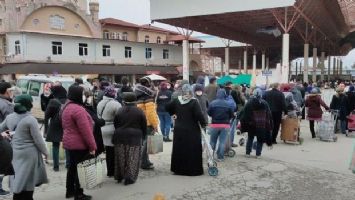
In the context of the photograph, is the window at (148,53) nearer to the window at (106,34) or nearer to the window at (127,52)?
the window at (127,52)

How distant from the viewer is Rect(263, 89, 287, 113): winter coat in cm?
1088

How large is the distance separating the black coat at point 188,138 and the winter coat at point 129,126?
924 mm

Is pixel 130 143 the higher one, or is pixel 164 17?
pixel 164 17

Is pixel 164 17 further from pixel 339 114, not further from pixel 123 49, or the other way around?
pixel 339 114

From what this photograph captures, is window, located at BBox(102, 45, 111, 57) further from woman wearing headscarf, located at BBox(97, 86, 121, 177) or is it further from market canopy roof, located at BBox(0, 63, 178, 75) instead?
woman wearing headscarf, located at BBox(97, 86, 121, 177)

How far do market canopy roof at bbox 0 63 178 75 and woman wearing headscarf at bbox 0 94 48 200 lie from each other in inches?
1139

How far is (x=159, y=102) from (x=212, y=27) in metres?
27.3

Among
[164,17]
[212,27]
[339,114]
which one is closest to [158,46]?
[212,27]

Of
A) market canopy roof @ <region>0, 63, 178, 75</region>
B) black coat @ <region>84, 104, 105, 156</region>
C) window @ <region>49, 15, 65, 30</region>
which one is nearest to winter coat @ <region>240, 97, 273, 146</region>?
black coat @ <region>84, 104, 105, 156</region>

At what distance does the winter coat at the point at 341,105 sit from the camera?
43.2ft

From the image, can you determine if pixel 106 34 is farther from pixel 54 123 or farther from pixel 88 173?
pixel 88 173

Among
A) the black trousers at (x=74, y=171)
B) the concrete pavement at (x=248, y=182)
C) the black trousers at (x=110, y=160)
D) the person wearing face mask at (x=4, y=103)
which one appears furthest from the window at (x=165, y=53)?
the black trousers at (x=74, y=171)

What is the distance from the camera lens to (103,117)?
7191mm

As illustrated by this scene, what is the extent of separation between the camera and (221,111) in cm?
852
